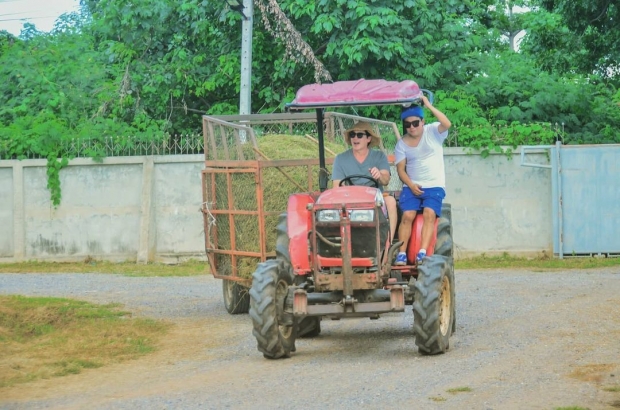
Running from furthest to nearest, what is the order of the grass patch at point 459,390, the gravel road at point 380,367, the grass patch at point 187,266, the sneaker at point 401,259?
the grass patch at point 187,266
the sneaker at point 401,259
the grass patch at point 459,390
the gravel road at point 380,367

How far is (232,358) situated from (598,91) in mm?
14092

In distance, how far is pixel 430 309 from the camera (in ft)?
32.0

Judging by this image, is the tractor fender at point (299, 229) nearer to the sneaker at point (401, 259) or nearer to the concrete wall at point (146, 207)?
the sneaker at point (401, 259)

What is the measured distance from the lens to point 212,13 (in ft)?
73.4

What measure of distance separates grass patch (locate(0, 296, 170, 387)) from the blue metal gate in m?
8.12

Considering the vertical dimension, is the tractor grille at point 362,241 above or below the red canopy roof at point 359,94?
below

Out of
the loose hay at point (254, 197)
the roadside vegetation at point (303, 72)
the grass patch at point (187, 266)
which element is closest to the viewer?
the loose hay at point (254, 197)

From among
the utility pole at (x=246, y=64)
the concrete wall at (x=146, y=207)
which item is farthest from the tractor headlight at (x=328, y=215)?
the utility pole at (x=246, y=64)

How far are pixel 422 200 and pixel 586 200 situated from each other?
29.1 ft

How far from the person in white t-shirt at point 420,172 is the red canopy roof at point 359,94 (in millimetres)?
527

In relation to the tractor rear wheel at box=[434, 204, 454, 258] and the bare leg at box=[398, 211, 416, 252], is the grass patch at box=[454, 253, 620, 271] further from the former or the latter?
the bare leg at box=[398, 211, 416, 252]

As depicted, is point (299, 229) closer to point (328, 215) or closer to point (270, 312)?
point (328, 215)

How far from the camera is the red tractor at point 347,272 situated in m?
9.89

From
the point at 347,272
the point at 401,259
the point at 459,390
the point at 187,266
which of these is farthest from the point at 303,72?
the point at 459,390
